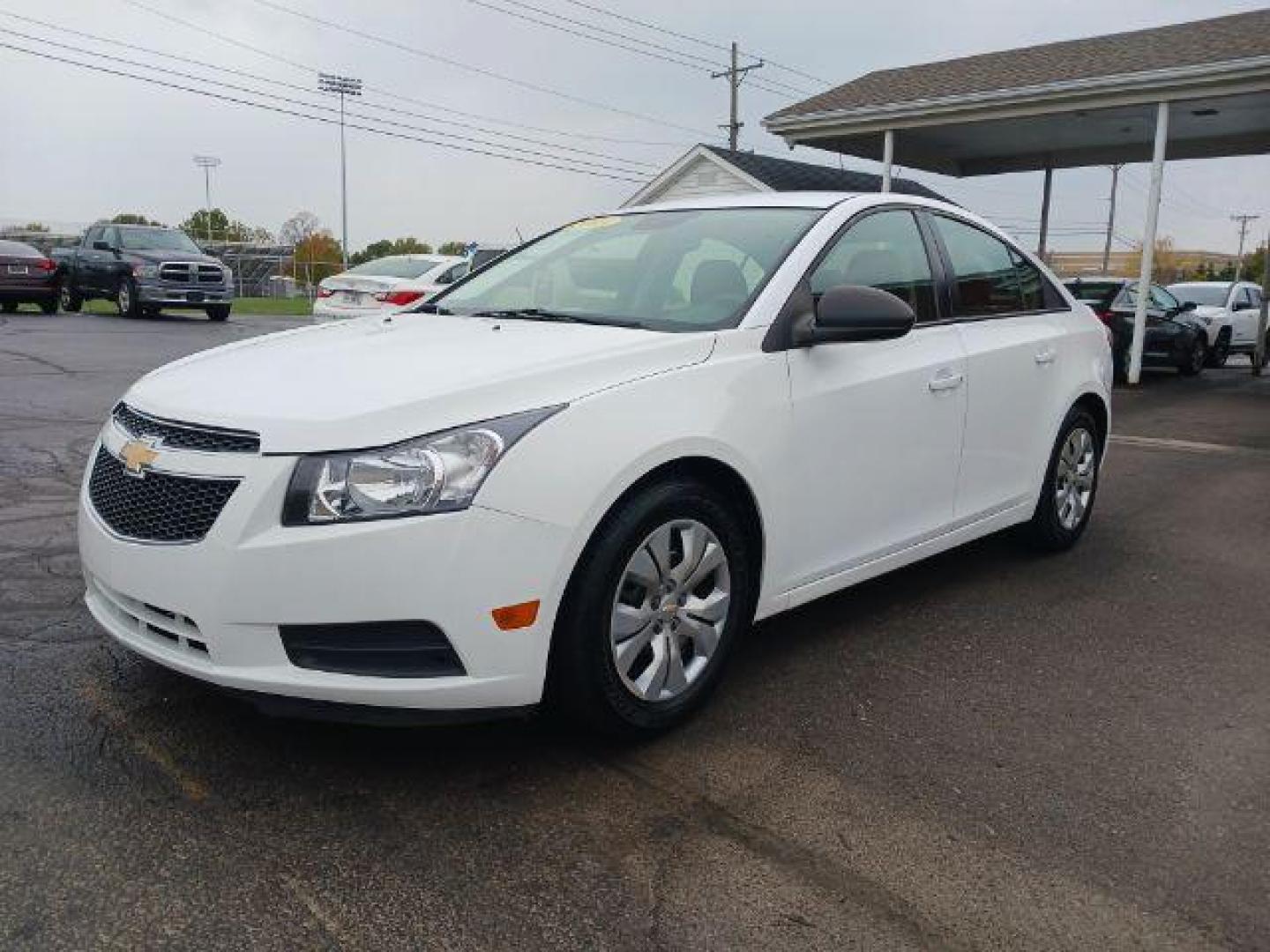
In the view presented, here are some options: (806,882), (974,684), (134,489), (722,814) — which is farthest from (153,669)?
(974,684)

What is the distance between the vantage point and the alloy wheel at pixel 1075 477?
5102 mm

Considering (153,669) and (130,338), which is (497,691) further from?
(130,338)

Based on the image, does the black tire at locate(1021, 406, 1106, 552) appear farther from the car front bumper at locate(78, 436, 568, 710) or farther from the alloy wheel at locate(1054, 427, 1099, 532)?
the car front bumper at locate(78, 436, 568, 710)

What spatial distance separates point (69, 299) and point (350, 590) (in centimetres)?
2324

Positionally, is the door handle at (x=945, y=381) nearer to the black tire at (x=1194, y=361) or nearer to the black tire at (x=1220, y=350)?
the black tire at (x=1194, y=361)

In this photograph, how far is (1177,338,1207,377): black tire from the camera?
1636cm

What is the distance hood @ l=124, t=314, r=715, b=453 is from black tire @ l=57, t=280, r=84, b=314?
21.5 m

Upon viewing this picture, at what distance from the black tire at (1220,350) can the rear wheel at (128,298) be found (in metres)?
19.8

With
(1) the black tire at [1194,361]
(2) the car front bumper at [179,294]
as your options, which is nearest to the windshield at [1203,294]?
(1) the black tire at [1194,361]

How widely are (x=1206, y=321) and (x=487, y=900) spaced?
1947 cm

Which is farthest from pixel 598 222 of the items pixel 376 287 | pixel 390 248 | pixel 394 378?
pixel 390 248

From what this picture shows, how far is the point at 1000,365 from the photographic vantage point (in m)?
4.42

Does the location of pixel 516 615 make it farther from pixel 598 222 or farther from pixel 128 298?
pixel 128 298

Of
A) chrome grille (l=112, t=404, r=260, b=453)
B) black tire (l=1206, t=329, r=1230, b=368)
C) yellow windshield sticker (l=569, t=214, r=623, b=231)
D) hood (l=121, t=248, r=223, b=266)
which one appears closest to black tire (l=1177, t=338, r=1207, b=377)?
black tire (l=1206, t=329, r=1230, b=368)
